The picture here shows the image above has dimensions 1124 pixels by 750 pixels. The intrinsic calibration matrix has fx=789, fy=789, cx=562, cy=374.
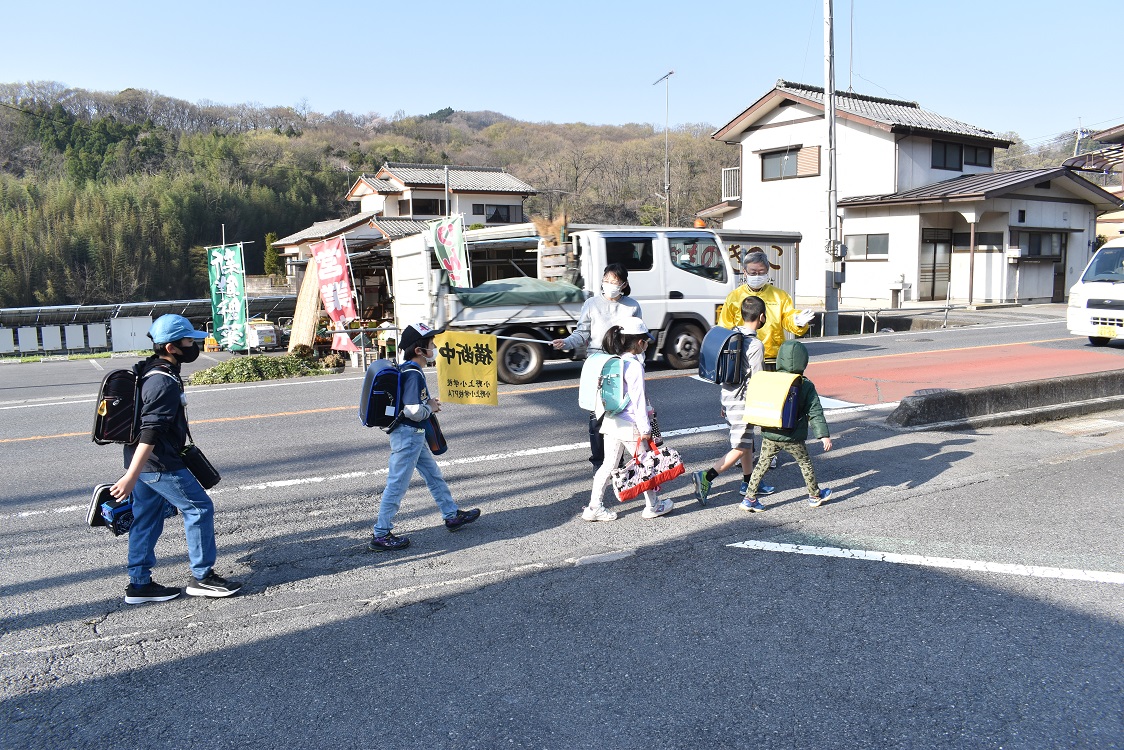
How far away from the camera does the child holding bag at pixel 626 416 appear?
16.9ft

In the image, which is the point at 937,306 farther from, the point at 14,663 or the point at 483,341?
the point at 14,663

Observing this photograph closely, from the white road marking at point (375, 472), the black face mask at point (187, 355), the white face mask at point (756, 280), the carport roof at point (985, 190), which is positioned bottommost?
the white road marking at point (375, 472)

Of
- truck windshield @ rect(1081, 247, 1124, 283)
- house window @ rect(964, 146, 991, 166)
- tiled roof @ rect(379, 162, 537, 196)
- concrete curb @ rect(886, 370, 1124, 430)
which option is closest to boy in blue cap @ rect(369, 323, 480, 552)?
concrete curb @ rect(886, 370, 1124, 430)

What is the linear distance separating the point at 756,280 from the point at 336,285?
1115 centimetres

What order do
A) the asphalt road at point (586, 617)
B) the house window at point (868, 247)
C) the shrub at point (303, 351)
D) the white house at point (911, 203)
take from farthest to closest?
1. the house window at point (868, 247)
2. the white house at point (911, 203)
3. the shrub at point (303, 351)
4. the asphalt road at point (586, 617)

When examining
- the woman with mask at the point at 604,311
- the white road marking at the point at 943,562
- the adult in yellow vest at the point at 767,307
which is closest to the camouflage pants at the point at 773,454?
the white road marking at the point at 943,562

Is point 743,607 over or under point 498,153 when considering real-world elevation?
under

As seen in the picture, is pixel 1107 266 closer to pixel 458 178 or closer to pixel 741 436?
pixel 741 436

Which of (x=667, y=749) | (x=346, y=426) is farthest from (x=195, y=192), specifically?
(x=667, y=749)

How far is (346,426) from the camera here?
8.77 metres

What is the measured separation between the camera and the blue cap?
4.05 m

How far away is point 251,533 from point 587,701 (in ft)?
10.0

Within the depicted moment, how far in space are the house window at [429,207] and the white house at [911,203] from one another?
1874 cm

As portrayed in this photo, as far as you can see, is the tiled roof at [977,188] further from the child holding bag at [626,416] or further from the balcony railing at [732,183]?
the child holding bag at [626,416]
